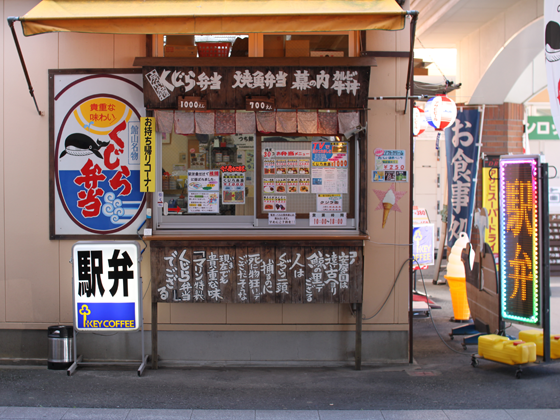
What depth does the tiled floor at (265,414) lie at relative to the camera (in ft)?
13.9

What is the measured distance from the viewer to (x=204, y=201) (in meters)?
5.64

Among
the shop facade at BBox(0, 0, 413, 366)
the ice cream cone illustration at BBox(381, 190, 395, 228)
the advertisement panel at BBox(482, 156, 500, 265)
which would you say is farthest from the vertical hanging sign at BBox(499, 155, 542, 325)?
the advertisement panel at BBox(482, 156, 500, 265)

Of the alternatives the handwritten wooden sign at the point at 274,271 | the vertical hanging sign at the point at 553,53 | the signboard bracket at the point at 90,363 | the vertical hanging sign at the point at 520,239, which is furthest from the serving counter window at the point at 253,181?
the vertical hanging sign at the point at 553,53

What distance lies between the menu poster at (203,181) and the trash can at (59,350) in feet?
7.42

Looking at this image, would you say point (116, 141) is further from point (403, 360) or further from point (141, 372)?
point (403, 360)

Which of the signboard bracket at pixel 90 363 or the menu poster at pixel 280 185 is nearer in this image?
the signboard bracket at pixel 90 363

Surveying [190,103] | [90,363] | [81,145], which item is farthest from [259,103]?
[90,363]

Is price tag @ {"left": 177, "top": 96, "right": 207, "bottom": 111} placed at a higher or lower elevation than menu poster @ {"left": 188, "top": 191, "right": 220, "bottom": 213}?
higher

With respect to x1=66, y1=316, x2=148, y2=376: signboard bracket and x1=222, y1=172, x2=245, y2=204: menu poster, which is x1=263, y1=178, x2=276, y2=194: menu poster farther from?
x1=66, y1=316, x2=148, y2=376: signboard bracket

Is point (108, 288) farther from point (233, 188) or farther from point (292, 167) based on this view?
point (292, 167)

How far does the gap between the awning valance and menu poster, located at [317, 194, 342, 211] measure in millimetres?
1950

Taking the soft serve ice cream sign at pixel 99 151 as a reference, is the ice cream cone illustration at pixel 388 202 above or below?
below

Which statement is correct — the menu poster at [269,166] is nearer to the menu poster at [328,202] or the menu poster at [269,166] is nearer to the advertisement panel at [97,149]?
the menu poster at [328,202]

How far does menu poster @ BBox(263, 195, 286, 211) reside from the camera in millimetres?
5629
